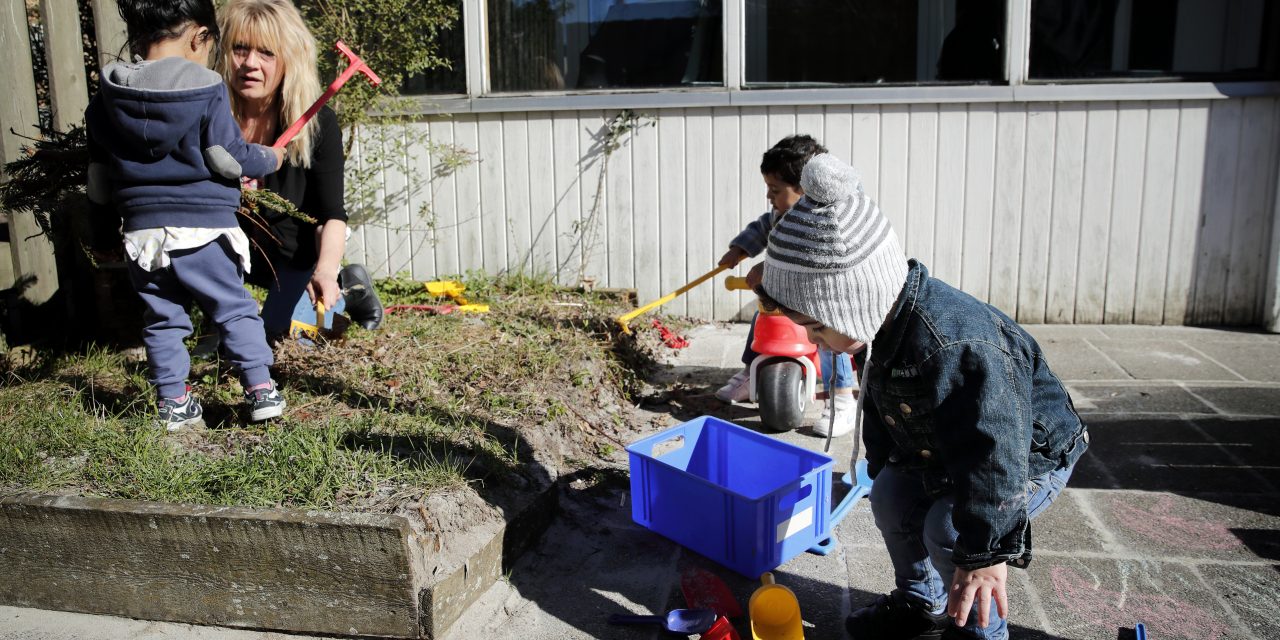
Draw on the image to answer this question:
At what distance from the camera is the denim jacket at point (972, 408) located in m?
1.81

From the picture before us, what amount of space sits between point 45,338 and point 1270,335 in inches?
242

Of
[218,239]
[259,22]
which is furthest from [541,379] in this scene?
[259,22]

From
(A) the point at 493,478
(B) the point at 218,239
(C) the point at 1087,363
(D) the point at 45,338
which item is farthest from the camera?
(C) the point at 1087,363

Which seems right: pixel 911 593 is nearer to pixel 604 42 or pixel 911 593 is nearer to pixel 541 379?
pixel 541 379

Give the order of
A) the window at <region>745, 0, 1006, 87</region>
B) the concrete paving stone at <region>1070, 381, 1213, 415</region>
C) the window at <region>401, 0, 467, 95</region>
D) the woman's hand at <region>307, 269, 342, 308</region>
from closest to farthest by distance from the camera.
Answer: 1. the woman's hand at <region>307, 269, 342, 308</region>
2. the concrete paving stone at <region>1070, 381, 1213, 415</region>
3. the window at <region>745, 0, 1006, 87</region>
4. the window at <region>401, 0, 467, 95</region>

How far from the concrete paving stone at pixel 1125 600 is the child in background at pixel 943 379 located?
1.30 ft

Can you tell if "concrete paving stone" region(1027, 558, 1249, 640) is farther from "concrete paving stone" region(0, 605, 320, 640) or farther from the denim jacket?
"concrete paving stone" region(0, 605, 320, 640)

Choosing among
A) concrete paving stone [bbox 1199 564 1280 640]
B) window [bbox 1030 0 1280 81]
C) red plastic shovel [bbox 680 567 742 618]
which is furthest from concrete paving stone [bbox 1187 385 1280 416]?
red plastic shovel [bbox 680 567 742 618]

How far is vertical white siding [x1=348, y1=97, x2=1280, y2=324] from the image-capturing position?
505cm

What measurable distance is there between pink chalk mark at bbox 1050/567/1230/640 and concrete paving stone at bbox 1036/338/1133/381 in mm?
2042

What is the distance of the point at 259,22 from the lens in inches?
128

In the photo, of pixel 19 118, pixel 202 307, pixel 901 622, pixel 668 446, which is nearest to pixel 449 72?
pixel 19 118

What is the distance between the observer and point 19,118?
397 cm

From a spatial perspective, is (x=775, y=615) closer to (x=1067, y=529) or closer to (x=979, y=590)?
(x=979, y=590)
